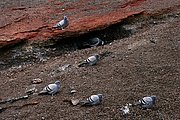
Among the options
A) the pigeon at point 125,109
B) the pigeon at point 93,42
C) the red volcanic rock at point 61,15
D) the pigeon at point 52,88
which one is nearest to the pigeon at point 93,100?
the pigeon at point 125,109

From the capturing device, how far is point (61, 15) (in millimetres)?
8008

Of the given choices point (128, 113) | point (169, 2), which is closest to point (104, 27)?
point (169, 2)

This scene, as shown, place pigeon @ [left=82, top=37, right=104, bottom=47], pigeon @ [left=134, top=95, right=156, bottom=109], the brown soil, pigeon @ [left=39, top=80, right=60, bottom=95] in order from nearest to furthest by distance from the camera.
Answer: pigeon @ [left=134, top=95, right=156, bottom=109] → the brown soil → pigeon @ [left=39, top=80, right=60, bottom=95] → pigeon @ [left=82, top=37, right=104, bottom=47]

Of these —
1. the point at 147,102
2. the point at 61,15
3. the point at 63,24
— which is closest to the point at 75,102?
the point at 147,102

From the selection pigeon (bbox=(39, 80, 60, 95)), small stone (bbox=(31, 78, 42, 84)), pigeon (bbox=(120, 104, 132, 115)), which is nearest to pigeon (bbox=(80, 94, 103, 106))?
pigeon (bbox=(120, 104, 132, 115))

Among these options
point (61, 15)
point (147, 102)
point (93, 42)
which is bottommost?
point (93, 42)

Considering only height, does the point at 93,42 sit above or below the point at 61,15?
below

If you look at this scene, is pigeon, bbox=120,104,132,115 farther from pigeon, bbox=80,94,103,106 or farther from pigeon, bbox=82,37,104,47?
pigeon, bbox=82,37,104,47

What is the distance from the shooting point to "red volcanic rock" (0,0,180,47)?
732 cm

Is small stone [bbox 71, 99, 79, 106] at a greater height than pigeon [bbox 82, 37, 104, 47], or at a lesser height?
greater

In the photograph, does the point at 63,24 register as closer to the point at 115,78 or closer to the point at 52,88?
the point at 115,78

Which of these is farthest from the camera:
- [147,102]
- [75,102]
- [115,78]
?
[115,78]

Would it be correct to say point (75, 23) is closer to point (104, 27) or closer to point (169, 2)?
point (104, 27)

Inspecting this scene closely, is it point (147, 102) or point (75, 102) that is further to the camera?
point (75, 102)
